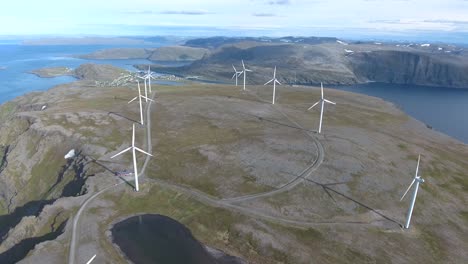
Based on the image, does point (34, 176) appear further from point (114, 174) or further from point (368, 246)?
point (368, 246)

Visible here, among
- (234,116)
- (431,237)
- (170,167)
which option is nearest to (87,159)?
(170,167)

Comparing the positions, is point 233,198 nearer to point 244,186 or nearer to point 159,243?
point 244,186

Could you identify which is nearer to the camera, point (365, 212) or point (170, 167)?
point (365, 212)

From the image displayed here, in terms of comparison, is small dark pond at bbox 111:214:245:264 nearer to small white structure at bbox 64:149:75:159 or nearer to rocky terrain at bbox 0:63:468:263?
rocky terrain at bbox 0:63:468:263

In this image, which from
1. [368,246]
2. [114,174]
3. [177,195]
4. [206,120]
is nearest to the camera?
[368,246]

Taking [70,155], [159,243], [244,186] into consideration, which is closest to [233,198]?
[244,186]

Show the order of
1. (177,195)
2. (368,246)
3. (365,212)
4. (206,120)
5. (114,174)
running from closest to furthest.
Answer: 1. (368,246)
2. (365,212)
3. (177,195)
4. (114,174)
5. (206,120)

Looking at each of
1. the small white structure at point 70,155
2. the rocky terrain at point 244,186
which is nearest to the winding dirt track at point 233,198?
the rocky terrain at point 244,186

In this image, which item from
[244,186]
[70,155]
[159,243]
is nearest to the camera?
[159,243]
